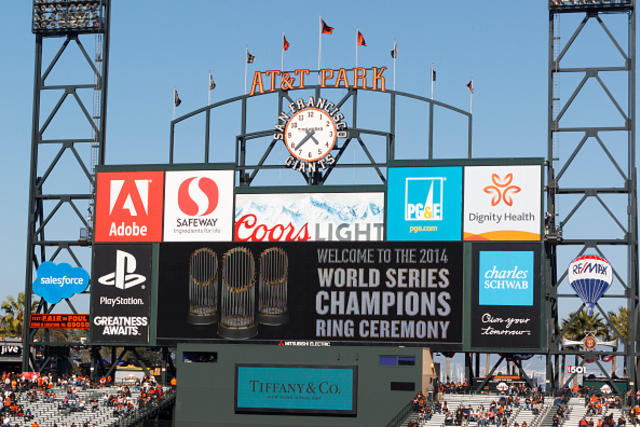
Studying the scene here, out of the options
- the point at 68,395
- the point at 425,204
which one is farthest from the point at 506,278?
the point at 68,395

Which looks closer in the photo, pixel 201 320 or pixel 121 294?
pixel 201 320

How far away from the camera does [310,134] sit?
191ft

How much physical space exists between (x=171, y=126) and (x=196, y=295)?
979 cm

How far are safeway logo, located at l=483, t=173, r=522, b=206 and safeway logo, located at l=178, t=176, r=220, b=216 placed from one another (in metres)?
14.2

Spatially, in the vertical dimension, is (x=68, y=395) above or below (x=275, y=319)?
below

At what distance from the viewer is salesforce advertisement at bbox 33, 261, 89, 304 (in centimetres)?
6091

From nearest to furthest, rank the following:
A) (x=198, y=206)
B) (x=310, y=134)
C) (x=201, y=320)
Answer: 1. (x=201, y=320)
2. (x=310, y=134)
3. (x=198, y=206)

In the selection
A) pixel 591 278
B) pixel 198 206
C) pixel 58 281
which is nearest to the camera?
pixel 591 278

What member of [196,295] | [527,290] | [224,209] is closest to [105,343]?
[196,295]

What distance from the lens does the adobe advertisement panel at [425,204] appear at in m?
55.4

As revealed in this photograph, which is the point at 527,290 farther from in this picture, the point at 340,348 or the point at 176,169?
the point at 176,169

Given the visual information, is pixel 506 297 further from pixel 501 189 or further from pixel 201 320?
pixel 201 320

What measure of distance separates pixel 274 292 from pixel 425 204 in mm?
8886

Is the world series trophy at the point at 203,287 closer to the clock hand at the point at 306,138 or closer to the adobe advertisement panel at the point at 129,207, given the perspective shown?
the adobe advertisement panel at the point at 129,207
